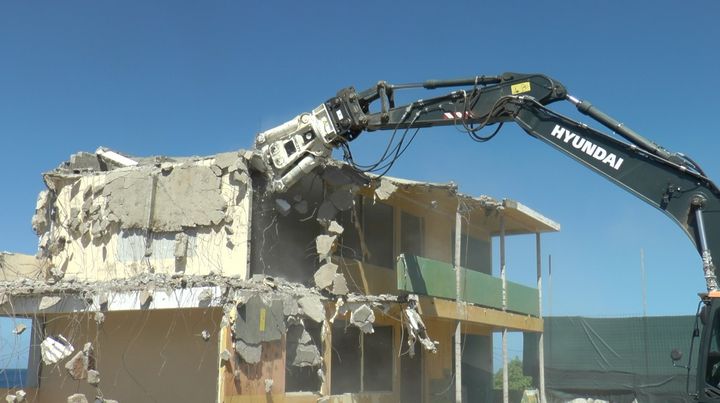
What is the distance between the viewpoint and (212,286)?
42.2ft

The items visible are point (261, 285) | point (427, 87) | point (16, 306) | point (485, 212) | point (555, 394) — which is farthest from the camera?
point (555, 394)

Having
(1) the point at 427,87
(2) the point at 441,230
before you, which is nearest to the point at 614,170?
(1) the point at 427,87

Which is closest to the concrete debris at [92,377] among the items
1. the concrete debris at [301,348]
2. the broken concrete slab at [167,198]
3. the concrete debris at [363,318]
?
the broken concrete slab at [167,198]

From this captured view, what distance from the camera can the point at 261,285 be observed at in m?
13.3

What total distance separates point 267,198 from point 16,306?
16.7 ft

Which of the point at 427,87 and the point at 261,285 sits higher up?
the point at 427,87

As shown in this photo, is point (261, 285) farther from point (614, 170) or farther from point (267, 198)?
point (614, 170)

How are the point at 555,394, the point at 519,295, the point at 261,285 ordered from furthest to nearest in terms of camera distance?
1. the point at 555,394
2. the point at 519,295
3. the point at 261,285

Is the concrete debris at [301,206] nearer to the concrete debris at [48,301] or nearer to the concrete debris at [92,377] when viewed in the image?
the concrete debris at [48,301]

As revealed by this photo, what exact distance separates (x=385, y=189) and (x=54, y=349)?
7.11 meters

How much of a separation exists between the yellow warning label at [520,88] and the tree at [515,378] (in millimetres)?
17045

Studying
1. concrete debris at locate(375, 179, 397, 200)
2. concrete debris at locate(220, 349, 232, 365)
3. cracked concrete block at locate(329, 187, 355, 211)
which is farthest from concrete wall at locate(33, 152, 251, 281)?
concrete debris at locate(375, 179, 397, 200)

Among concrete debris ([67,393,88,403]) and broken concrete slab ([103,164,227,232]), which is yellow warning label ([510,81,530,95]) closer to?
broken concrete slab ([103,164,227,232])

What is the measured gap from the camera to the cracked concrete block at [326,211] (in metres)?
15.6
